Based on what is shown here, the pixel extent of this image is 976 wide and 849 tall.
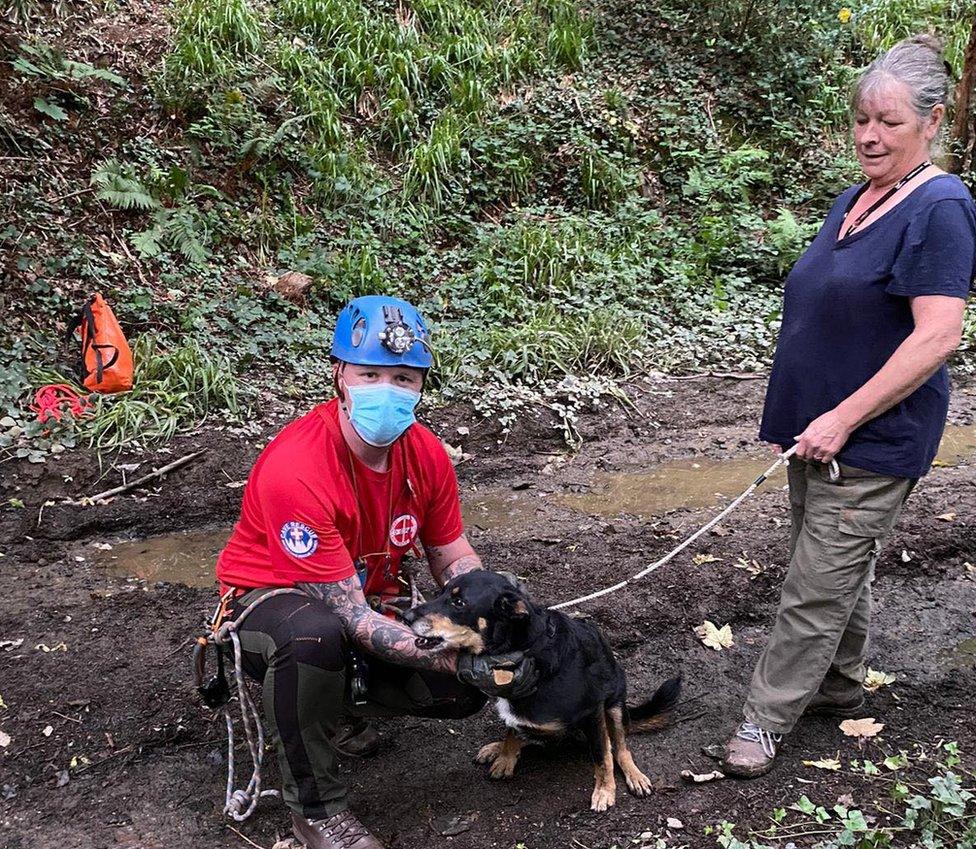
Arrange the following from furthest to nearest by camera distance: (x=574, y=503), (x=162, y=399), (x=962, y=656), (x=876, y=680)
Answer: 1. (x=162, y=399)
2. (x=574, y=503)
3. (x=962, y=656)
4. (x=876, y=680)

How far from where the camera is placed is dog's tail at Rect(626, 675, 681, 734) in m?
3.50

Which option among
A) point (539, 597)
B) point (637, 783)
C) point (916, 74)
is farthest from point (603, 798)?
point (916, 74)

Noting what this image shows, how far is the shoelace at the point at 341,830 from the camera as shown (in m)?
2.88

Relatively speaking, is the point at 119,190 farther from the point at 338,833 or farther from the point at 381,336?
the point at 338,833

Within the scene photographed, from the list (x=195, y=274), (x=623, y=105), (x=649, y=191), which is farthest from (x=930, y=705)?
(x=623, y=105)

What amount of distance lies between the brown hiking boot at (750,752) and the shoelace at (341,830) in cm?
136

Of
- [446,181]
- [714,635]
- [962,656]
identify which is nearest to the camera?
[962,656]

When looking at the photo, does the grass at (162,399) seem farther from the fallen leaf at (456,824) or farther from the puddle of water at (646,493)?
the fallen leaf at (456,824)

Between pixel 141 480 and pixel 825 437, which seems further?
pixel 141 480

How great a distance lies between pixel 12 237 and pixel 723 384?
6.20 metres

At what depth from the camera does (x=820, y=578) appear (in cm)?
311

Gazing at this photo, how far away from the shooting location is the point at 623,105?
11203mm

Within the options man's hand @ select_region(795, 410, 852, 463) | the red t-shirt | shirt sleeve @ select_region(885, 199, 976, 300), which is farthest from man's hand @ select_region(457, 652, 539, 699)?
shirt sleeve @ select_region(885, 199, 976, 300)

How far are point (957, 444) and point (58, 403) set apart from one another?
264 inches
